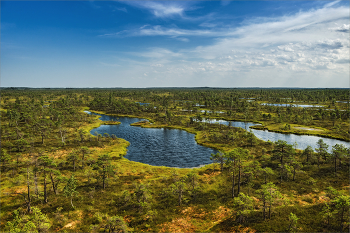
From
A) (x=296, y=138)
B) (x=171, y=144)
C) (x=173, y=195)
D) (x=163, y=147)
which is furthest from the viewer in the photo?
(x=296, y=138)

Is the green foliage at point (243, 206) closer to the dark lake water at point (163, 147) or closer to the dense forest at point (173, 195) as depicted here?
the dense forest at point (173, 195)

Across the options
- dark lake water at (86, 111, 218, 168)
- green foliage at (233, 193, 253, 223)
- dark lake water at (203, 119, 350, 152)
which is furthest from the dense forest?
dark lake water at (203, 119, 350, 152)

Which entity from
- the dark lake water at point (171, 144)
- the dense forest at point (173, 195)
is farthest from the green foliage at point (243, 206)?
the dark lake water at point (171, 144)

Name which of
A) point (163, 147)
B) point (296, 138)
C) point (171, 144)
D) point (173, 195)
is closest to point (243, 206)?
point (173, 195)

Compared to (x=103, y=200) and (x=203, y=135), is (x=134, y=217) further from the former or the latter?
(x=203, y=135)

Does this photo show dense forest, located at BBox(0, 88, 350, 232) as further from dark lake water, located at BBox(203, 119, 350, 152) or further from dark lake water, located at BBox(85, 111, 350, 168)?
dark lake water, located at BBox(203, 119, 350, 152)

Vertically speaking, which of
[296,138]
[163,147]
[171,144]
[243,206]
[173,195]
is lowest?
[173,195]

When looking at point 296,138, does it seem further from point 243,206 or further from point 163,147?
point 243,206

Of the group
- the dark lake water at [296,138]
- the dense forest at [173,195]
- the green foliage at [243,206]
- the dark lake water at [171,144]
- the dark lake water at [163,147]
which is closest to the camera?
the dense forest at [173,195]
